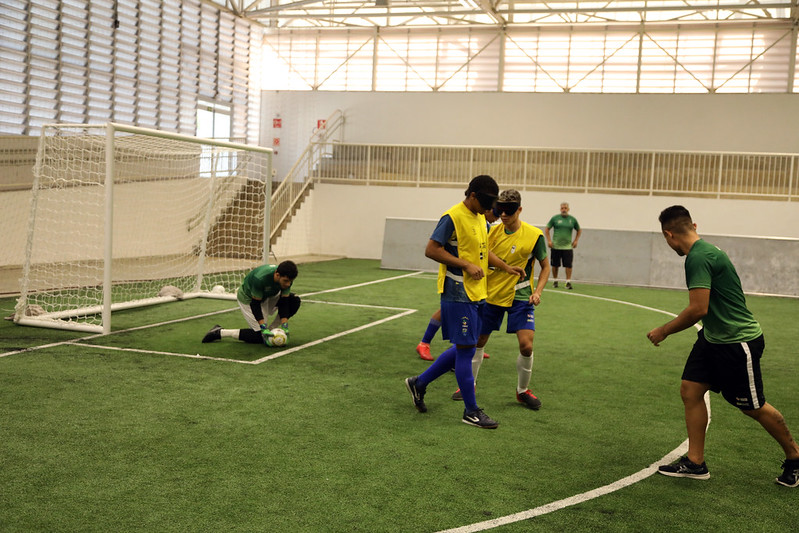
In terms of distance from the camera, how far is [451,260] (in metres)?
5.80

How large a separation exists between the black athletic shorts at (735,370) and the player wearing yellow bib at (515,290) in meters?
1.98

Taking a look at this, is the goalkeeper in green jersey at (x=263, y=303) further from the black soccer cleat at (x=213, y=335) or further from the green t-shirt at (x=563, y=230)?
the green t-shirt at (x=563, y=230)

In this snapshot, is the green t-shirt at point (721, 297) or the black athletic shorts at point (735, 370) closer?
the green t-shirt at point (721, 297)

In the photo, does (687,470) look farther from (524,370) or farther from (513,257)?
(513,257)

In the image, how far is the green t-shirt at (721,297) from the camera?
15.5ft

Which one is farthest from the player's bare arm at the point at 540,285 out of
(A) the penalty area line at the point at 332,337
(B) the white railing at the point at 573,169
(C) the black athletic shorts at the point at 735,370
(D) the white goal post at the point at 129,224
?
(B) the white railing at the point at 573,169

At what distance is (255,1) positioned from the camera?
1070 inches

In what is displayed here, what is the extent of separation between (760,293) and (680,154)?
685 centimetres

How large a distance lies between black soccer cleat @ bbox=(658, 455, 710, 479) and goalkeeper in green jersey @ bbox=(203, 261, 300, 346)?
4.77 metres

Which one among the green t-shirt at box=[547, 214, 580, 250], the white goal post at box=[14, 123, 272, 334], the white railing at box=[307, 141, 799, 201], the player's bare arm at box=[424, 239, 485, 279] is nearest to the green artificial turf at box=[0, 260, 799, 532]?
the player's bare arm at box=[424, 239, 485, 279]

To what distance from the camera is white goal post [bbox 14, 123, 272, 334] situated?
34.0 feet

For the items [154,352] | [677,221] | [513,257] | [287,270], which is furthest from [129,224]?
[677,221]

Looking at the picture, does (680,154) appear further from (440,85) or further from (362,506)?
(362,506)

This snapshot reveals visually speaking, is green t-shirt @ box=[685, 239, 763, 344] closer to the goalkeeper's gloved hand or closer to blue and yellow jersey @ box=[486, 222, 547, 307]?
blue and yellow jersey @ box=[486, 222, 547, 307]
